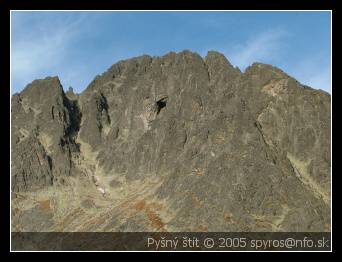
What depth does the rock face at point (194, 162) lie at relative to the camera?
134 m

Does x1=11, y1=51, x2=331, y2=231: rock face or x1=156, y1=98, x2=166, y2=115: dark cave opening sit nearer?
x1=11, y1=51, x2=331, y2=231: rock face

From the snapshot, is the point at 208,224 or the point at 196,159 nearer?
the point at 208,224

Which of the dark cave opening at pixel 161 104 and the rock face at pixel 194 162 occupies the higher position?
the dark cave opening at pixel 161 104

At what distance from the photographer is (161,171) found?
544 feet

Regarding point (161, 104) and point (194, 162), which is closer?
point (194, 162)

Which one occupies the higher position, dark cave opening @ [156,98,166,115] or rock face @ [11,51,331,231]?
dark cave opening @ [156,98,166,115]

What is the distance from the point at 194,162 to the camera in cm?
15275

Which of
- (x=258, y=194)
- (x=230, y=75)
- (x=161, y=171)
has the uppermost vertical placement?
(x=230, y=75)

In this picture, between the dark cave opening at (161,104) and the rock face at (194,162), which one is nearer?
the rock face at (194,162)

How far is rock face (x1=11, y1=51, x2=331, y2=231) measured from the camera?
134 meters

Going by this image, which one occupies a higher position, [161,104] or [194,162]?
[161,104]
